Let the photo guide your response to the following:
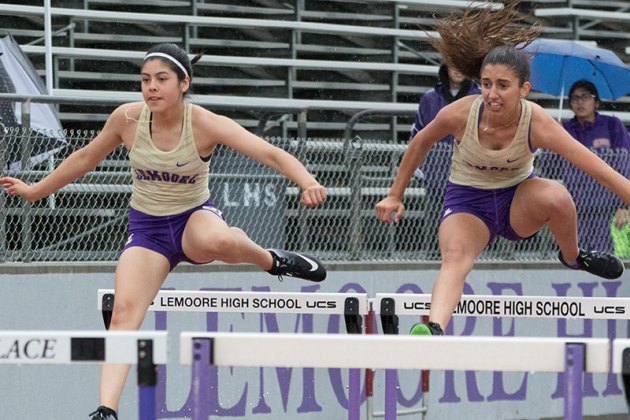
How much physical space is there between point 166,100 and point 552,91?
19.4ft

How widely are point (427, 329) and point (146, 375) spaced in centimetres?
200

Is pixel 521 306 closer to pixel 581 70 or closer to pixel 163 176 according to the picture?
pixel 163 176

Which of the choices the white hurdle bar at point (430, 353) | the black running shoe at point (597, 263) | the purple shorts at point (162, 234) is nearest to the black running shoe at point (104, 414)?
the purple shorts at point (162, 234)

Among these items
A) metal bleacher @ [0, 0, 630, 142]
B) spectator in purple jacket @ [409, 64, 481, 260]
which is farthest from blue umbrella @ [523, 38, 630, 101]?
metal bleacher @ [0, 0, 630, 142]

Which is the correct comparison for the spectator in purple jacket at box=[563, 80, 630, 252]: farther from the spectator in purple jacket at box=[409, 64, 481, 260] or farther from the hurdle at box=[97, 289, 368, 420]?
the hurdle at box=[97, 289, 368, 420]

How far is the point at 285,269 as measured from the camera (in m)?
7.04

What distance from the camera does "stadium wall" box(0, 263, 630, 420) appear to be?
337 inches

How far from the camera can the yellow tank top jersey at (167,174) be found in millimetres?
6328

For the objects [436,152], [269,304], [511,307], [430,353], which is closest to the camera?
[430,353]

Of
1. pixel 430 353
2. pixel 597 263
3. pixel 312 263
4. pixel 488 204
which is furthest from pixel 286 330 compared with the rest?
pixel 430 353

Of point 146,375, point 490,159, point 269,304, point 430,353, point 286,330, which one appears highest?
point 490,159

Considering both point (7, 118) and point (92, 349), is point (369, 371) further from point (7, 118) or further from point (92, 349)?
point (92, 349)

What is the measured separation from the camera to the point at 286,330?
945cm

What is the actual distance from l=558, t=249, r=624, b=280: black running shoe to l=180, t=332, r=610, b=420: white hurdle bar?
3193 millimetres
